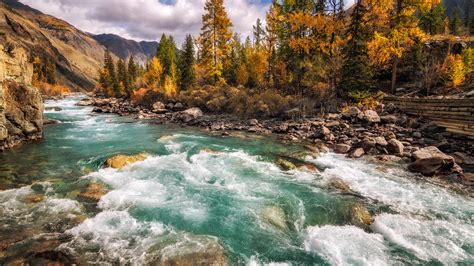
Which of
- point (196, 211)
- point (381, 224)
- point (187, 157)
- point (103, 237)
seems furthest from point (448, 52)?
point (103, 237)

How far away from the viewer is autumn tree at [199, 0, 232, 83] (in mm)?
37906

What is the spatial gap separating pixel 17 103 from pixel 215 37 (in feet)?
88.7

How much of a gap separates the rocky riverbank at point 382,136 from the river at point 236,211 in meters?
1.70

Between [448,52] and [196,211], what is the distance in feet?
95.4

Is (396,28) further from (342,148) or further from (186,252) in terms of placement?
(186,252)

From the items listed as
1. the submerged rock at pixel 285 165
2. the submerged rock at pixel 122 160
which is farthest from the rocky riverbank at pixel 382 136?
the submerged rock at pixel 122 160

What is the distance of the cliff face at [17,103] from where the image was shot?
16703 millimetres

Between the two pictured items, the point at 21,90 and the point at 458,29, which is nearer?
the point at 21,90

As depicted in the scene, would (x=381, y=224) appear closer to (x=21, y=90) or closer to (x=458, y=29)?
(x=21, y=90)

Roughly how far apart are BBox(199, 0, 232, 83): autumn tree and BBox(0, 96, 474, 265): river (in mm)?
27101

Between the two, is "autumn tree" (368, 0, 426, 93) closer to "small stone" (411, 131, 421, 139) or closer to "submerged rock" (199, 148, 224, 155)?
"small stone" (411, 131, 421, 139)

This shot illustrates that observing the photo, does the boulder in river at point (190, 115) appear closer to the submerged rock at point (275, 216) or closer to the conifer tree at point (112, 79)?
the submerged rock at point (275, 216)

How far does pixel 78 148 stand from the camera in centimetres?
1734

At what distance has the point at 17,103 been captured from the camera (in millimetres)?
17797
